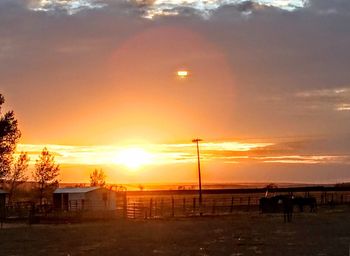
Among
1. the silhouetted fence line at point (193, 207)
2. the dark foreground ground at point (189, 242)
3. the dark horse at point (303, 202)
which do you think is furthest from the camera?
the dark horse at point (303, 202)

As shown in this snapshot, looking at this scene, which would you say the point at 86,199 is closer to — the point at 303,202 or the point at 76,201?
the point at 76,201

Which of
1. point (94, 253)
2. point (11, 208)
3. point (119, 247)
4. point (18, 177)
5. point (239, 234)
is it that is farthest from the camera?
point (18, 177)

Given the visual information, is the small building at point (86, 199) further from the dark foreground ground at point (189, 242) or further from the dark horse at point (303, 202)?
the dark foreground ground at point (189, 242)

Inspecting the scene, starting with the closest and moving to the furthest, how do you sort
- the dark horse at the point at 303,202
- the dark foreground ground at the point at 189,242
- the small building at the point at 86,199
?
the dark foreground ground at the point at 189,242 → the dark horse at the point at 303,202 → the small building at the point at 86,199

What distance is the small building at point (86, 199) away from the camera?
215 feet

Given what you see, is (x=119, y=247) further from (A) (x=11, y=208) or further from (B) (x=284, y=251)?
(A) (x=11, y=208)

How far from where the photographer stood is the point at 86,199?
66.4 meters

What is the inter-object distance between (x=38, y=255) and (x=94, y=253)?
223cm

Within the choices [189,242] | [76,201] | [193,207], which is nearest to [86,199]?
[76,201]

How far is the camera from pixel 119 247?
25594mm

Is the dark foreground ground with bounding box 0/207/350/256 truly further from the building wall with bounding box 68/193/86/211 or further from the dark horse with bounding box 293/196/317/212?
the building wall with bounding box 68/193/86/211

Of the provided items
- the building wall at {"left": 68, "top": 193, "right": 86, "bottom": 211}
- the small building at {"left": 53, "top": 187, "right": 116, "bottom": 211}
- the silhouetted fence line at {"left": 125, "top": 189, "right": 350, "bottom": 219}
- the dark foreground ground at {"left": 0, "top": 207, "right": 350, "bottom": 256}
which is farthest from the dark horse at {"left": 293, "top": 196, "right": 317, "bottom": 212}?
the building wall at {"left": 68, "top": 193, "right": 86, "bottom": 211}

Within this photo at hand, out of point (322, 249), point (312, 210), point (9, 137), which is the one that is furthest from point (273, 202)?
point (322, 249)

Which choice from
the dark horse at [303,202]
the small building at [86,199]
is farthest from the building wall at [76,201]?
the dark horse at [303,202]
